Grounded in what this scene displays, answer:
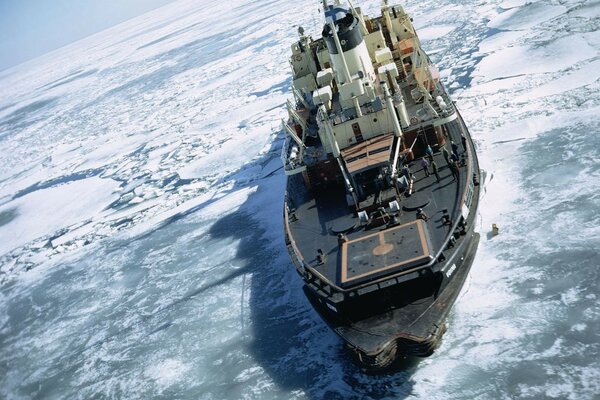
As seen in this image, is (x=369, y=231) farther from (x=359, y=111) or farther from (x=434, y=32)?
(x=434, y=32)

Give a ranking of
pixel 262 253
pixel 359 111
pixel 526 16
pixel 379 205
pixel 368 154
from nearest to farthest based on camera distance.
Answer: pixel 379 205 → pixel 368 154 → pixel 359 111 → pixel 262 253 → pixel 526 16

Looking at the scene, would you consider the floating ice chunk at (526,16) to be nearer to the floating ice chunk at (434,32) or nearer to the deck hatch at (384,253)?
the floating ice chunk at (434,32)

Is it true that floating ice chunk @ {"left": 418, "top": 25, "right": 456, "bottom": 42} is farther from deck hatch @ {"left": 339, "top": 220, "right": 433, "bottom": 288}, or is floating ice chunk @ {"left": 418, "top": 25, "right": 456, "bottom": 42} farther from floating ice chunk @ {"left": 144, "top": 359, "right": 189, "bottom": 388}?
floating ice chunk @ {"left": 144, "top": 359, "right": 189, "bottom": 388}

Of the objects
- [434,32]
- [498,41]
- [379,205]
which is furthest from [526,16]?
[379,205]

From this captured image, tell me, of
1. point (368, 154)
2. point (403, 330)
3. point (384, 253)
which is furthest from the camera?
point (368, 154)

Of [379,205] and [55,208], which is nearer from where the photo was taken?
[379,205]

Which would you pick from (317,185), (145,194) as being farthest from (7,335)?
(317,185)

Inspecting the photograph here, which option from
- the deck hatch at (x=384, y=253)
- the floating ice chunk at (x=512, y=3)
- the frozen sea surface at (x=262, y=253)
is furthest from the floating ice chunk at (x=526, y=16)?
the deck hatch at (x=384, y=253)
